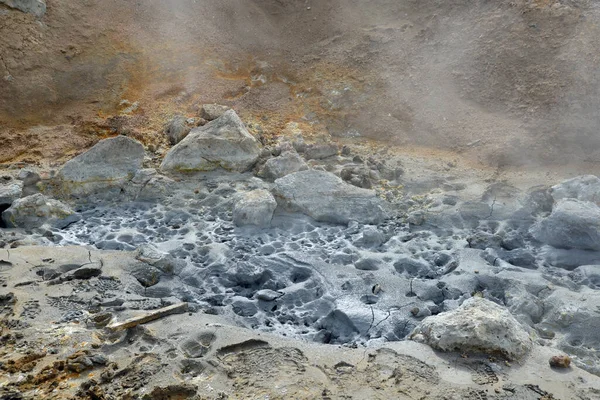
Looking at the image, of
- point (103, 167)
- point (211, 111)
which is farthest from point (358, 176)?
point (103, 167)

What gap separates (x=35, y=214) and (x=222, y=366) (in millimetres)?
2720

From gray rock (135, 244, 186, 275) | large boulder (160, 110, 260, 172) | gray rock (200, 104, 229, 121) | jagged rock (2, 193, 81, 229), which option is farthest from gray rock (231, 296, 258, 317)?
gray rock (200, 104, 229, 121)

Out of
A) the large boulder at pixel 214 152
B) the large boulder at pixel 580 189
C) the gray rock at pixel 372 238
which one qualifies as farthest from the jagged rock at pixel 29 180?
the large boulder at pixel 580 189

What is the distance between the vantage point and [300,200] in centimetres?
526

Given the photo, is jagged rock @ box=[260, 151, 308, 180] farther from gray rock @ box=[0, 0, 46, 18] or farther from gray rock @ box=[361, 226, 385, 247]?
gray rock @ box=[0, 0, 46, 18]

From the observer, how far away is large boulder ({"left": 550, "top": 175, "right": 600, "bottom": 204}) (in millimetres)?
5070

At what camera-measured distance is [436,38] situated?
7.88 metres

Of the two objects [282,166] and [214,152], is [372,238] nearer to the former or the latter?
[282,166]

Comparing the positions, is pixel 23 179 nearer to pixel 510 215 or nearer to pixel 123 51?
pixel 123 51

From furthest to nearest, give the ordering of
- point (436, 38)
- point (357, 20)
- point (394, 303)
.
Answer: point (357, 20), point (436, 38), point (394, 303)

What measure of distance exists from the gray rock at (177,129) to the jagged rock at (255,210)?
1.56 m

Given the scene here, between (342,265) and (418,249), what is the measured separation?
645mm

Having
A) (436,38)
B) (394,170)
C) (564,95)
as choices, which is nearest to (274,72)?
(436,38)

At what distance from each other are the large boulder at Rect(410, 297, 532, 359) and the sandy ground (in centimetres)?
6
